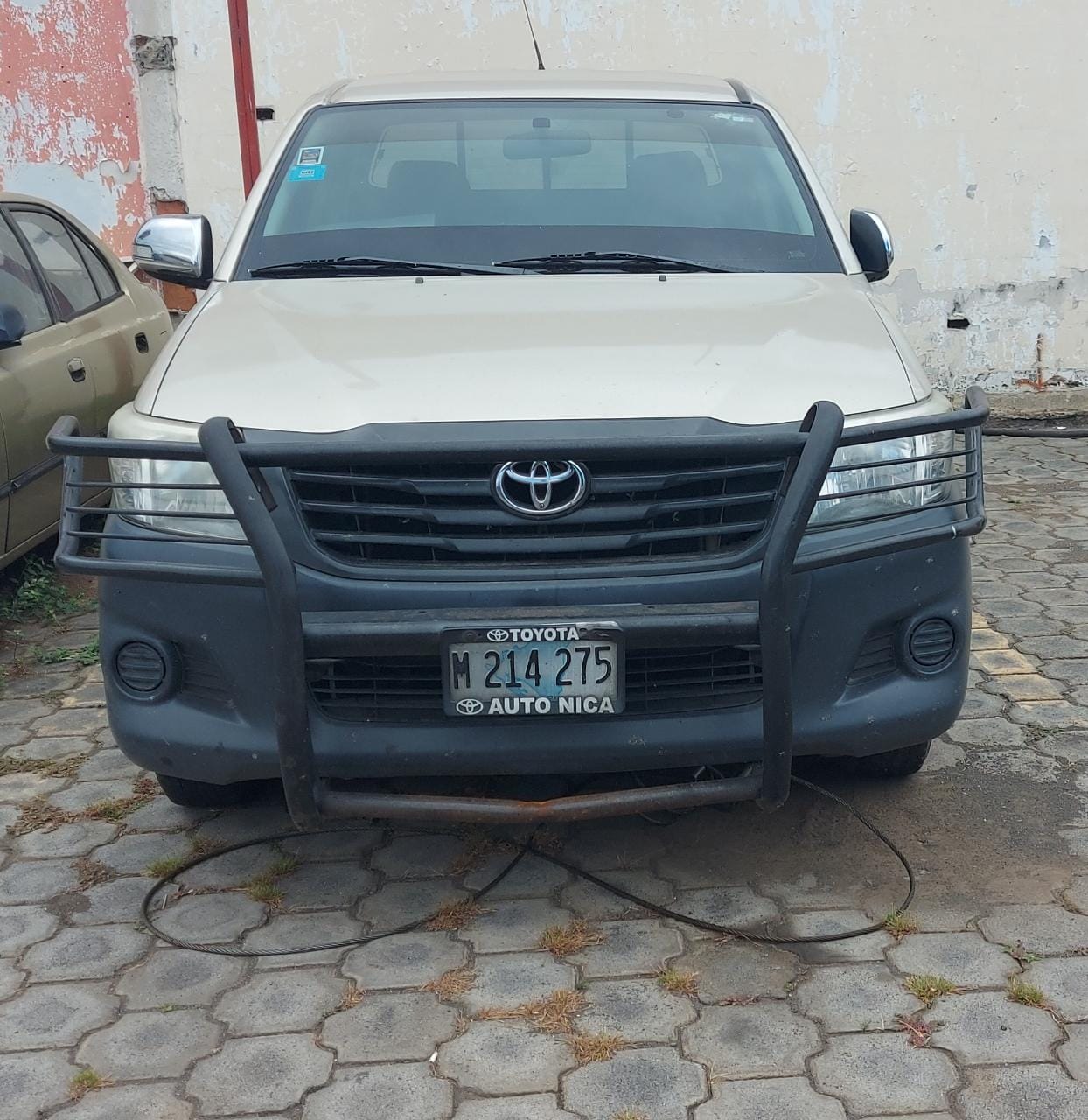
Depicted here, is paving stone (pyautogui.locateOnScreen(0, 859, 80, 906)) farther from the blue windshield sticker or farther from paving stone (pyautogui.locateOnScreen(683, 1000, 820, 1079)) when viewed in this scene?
the blue windshield sticker

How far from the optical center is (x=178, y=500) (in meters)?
2.90

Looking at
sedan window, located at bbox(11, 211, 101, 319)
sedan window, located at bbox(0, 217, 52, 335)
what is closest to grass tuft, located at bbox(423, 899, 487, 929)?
sedan window, located at bbox(0, 217, 52, 335)

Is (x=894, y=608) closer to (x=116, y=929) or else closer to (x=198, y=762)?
(x=198, y=762)

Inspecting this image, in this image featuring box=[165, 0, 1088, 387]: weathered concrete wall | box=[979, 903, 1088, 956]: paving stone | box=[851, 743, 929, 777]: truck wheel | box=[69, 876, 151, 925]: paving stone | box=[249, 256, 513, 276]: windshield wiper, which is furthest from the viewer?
box=[165, 0, 1088, 387]: weathered concrete wall

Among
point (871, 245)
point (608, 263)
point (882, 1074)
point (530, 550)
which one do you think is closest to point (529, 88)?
point (608, 263)

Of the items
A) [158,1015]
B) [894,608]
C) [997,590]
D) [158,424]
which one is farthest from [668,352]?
[997,590]

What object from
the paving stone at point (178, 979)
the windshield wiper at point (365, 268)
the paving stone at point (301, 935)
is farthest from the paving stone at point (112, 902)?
the windshield wiper at point (365, 268)

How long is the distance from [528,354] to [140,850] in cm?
159

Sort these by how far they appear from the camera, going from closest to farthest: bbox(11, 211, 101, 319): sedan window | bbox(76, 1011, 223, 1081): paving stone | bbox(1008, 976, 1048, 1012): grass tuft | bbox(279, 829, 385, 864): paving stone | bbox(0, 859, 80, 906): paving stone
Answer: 1. bbox(76, 1011, 223, 1081): paving stone
2. bbox(1008, 976, 1048, 1012): grass tuft
3. bbox(0, 859, 80, 906): paving stone
4. bbox(279, 829, 385, 864): paving stone
5. bbox(11, 211, 101, 319): sedan window

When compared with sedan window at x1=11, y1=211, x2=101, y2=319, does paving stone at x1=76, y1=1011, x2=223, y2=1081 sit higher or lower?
lower

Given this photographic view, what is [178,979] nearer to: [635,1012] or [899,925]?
[635,1012]

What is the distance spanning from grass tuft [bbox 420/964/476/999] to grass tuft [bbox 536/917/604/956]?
18cm

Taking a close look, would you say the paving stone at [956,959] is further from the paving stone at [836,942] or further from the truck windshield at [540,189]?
the truck windshield at [540,189]

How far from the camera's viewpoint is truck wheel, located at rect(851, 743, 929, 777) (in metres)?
3.51
